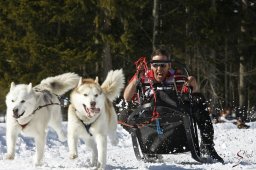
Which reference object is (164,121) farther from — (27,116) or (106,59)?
(106,59)

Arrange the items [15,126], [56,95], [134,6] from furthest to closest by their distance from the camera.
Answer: [134,6]
[56,95]
[15,126]

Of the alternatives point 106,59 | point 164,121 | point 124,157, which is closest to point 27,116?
point 164,121

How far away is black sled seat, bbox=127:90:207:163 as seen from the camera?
5.12m

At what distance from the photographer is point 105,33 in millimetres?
16641

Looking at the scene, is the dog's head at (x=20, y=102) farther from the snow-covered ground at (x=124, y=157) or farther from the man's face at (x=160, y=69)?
the man's face at (x=160, y=69)

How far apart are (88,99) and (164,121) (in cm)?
93

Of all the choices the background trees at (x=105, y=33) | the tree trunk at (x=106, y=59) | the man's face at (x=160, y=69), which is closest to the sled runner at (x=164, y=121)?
the man's face at (x=160, y=69)

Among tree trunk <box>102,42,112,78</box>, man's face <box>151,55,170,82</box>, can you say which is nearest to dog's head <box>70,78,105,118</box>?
man's face <box>151,55,170,82</box>

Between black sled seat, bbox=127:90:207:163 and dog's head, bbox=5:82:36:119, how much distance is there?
1108 mm

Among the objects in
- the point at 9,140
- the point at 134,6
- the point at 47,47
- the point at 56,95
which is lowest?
the point at 9,140

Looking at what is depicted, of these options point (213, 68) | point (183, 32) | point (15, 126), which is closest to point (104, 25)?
point (183, 32)

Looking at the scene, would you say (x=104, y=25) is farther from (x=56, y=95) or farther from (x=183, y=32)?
(x=56, y=95)

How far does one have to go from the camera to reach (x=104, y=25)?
16.8m

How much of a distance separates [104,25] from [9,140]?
11.9 m
